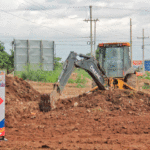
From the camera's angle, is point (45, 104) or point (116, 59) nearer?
point (45, 104)

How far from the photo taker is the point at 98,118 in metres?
9.16

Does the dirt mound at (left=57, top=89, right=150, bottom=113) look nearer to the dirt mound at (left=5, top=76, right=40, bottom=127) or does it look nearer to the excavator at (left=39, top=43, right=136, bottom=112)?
the excavator at (left=39, top=43, right=136, bottom=112)

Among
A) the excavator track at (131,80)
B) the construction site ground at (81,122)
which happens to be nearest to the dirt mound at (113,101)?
the construction site ground at (81,122)

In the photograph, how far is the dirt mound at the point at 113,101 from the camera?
10891 millimetres

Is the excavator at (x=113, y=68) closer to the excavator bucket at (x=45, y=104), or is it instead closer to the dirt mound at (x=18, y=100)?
the excavator bucket at (x=45, y=104)

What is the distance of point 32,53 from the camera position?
2847cm

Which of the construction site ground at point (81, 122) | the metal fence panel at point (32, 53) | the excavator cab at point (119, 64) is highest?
the metal fence panel at point (32, 53)

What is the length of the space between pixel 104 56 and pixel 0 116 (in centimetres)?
854

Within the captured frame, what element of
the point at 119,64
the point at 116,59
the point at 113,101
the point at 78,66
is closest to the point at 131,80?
the point at 119,64

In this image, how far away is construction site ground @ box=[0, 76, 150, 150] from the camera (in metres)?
6.18

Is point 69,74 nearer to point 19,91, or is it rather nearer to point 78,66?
point 78,66

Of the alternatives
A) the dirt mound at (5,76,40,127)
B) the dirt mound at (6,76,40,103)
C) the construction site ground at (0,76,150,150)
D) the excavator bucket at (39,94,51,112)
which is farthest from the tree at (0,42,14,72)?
the excavator bucket at (39,94,51,112)

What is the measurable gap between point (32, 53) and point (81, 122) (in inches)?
814

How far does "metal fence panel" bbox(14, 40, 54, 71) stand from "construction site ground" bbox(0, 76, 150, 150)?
622 inches
